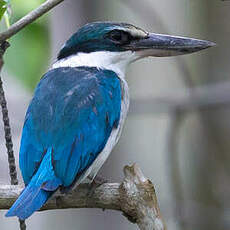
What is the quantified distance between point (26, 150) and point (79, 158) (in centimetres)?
24

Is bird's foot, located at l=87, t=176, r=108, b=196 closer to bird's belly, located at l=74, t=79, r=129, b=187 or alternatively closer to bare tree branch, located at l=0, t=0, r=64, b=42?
bird's belly, located at l=74, t=79, r=129, b=187

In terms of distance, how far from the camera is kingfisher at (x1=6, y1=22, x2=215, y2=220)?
3268 mm

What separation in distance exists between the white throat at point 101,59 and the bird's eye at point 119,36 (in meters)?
0.06

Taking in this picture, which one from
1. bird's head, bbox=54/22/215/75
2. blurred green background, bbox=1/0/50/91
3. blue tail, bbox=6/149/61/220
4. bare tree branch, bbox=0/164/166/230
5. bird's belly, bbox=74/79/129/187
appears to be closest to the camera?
bare tree branch, bbox=0/164/166/230

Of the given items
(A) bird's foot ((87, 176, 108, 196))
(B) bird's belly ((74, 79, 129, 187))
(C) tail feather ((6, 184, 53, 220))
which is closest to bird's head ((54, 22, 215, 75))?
(B) bird's belly ((74, 79, 129, 187))

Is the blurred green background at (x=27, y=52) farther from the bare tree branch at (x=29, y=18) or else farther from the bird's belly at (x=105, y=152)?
the bare tree branch at (x=29, y=18)

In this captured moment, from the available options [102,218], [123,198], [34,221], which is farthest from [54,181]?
[34,221]

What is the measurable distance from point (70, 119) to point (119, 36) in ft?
1.84

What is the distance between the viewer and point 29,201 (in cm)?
305

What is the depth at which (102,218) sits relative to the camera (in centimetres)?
560

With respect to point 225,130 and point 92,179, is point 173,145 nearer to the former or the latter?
point 225,130

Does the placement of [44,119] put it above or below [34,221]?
above

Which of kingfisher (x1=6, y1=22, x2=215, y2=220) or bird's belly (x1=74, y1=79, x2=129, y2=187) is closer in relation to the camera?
kingfisher (x1=6, y1=22, x2=215, y2=220)

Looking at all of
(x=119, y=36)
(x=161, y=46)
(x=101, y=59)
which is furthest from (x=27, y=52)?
(x=161, y=46)
